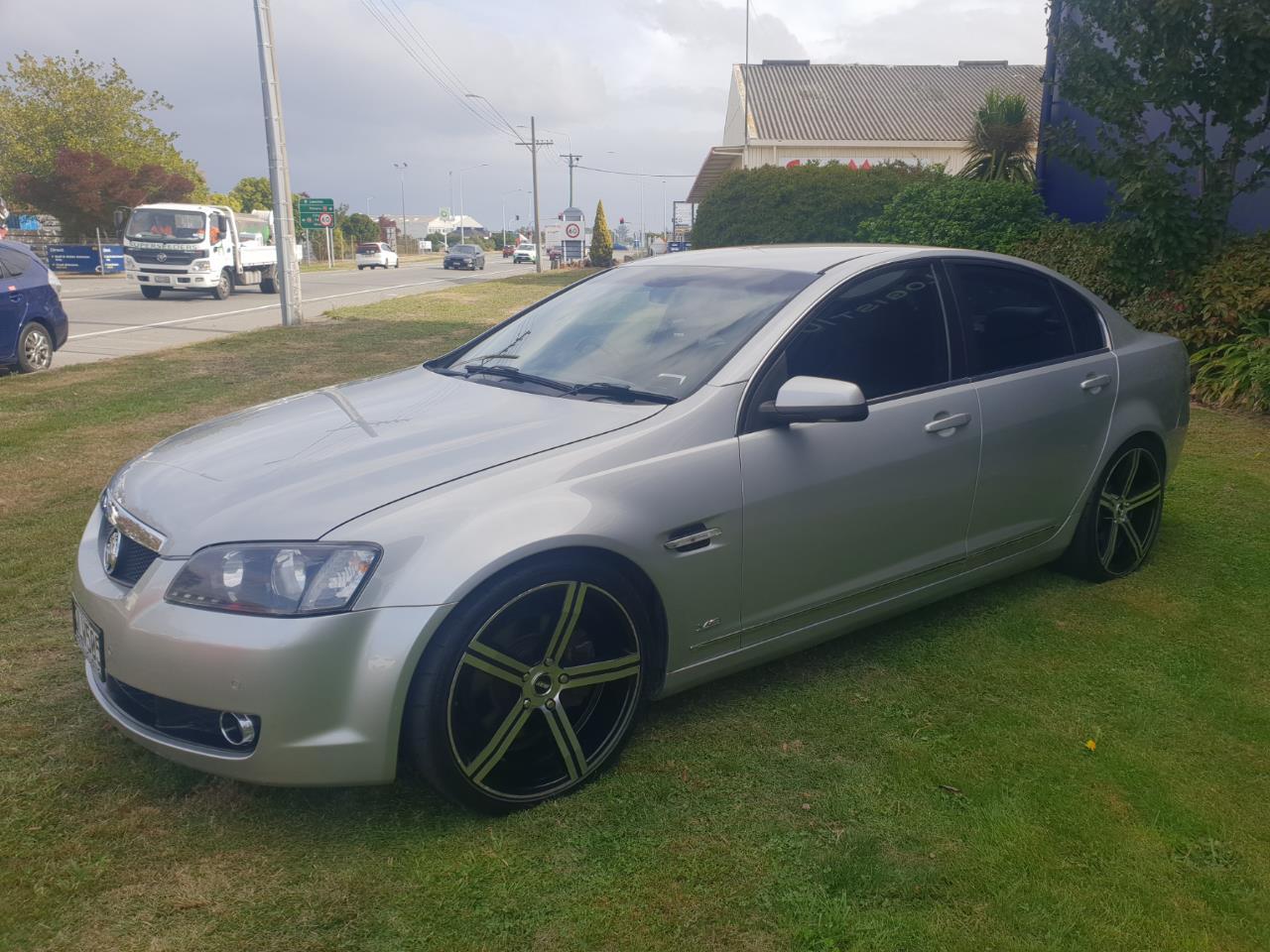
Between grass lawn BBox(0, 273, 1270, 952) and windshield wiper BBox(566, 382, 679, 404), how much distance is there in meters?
1.06

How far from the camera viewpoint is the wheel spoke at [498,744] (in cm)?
277

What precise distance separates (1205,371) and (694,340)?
7.73 metres

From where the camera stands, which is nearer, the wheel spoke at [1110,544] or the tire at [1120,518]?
the tire at [1120,518]

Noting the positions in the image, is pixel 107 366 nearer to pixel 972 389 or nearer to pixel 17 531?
pixel 17 531

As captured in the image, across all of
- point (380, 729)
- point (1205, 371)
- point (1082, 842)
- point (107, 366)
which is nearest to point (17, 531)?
point (380, 729)

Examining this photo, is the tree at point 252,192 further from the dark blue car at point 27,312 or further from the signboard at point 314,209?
the dark blue car at point 27,312

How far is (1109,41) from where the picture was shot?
12.6m

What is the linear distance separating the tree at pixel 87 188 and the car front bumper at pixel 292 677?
4600cm

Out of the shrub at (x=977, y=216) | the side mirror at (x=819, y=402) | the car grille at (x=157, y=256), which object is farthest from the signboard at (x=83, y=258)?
the side mirror at (x=819, y=402)

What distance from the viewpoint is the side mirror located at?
3145mm

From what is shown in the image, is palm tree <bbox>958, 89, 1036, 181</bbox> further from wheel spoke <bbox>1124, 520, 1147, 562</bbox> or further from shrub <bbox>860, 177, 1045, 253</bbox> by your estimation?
wheel spoke <bbox>1124, 520, 1147, 562</bbox>

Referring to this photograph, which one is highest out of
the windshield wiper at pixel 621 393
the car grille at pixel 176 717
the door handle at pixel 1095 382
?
the windshield wiper at pixel 621 393

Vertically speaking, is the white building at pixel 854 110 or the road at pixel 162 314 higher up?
the white building at pixel 854 110

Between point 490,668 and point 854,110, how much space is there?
37753 millimetres
